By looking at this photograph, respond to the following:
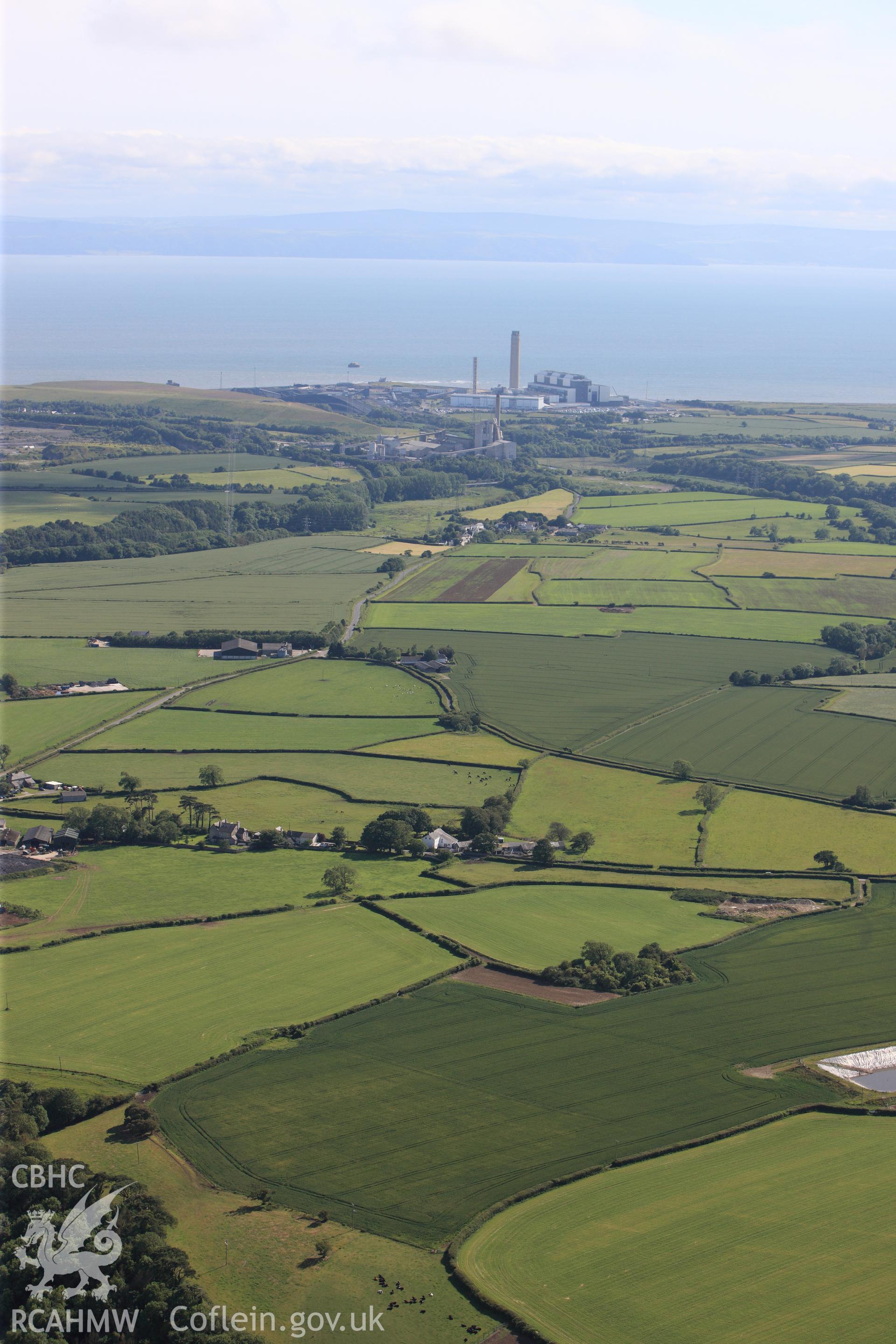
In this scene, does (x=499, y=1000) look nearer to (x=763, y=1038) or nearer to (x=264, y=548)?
(x=763, y=1038)

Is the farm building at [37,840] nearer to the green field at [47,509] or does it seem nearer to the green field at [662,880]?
the green field at [662,880]

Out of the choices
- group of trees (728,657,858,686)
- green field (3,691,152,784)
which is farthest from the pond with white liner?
green field (3,691,152,784)

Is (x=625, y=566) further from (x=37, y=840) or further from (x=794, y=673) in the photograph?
(x=37, y=840)

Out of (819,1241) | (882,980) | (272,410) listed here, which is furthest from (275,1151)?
(272,410)

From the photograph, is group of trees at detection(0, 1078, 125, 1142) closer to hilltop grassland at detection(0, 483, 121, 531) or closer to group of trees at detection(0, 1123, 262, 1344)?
group of trees at detection(0, 1123, 262, 1344)

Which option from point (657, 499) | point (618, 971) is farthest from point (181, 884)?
point (657, 499)

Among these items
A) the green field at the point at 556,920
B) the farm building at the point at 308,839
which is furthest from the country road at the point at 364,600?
the green field at the point at 556,920
